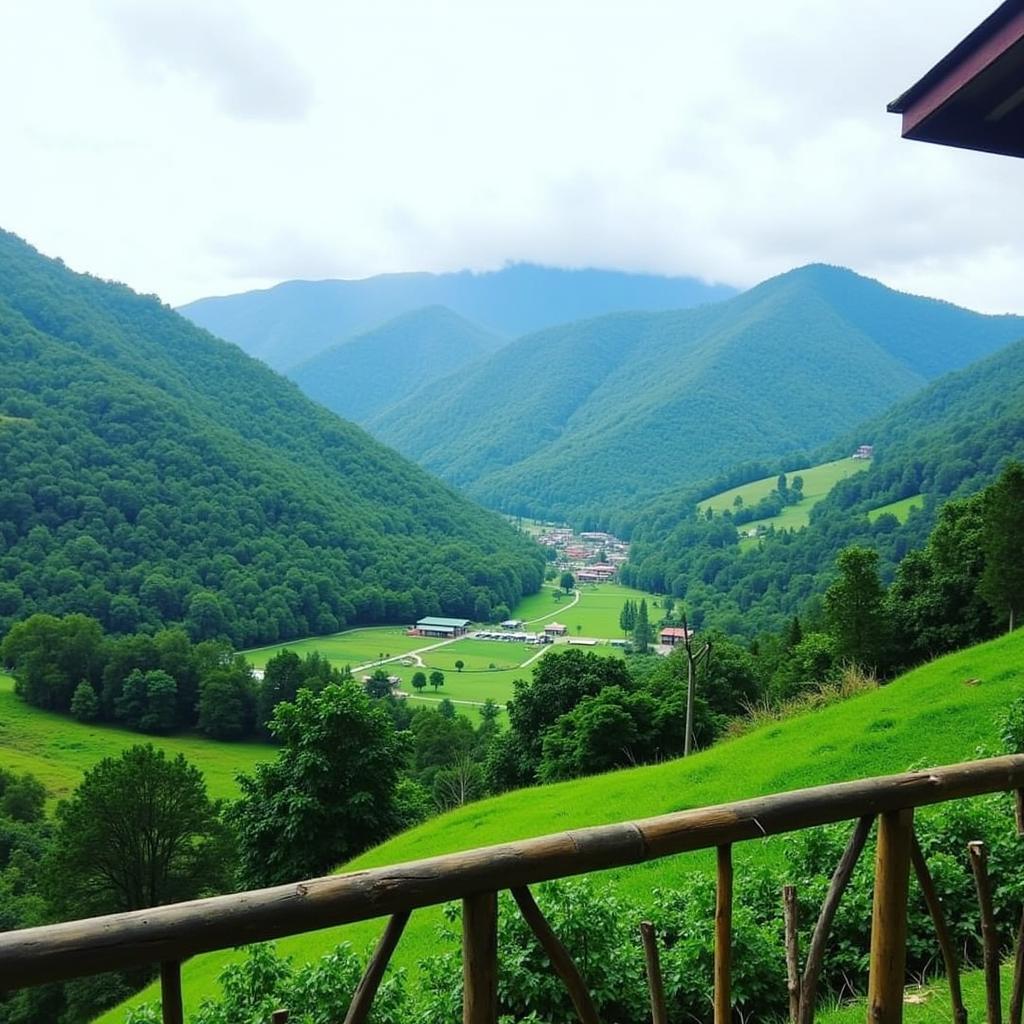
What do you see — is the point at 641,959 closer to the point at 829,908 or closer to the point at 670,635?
the point at 829,908

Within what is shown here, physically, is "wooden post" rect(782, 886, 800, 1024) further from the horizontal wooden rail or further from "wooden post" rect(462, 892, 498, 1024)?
"wooden post" rect(462, 892, 498, 1024)

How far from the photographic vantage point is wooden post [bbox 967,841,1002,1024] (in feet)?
9.29

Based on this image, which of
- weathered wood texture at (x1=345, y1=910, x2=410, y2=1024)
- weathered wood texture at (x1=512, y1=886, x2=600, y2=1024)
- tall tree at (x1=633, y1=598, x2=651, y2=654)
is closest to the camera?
weathered wood texture at (x1=345, y1=910, x2=410, y2=1024)

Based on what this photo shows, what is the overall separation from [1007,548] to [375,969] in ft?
81.3

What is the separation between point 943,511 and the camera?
31.1m

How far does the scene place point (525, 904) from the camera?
2.23 meters

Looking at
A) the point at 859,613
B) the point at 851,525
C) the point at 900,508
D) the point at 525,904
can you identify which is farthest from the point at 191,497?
the point at 525,904

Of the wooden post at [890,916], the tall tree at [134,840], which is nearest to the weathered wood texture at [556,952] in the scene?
the wooden post at [890,916]

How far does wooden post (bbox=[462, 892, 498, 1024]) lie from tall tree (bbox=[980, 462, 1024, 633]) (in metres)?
24.3

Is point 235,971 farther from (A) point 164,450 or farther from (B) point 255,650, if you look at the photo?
(A) point 164,450

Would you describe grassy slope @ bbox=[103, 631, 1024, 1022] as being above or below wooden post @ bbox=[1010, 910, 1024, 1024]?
below

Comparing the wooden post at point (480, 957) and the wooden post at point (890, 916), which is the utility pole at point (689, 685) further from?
the wooden post at point (480, 957)

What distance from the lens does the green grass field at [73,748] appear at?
47.9 meters

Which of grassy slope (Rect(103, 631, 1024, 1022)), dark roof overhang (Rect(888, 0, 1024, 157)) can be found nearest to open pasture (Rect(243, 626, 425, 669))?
grassy slope (Rect(103, 631, 1024, 1022))
